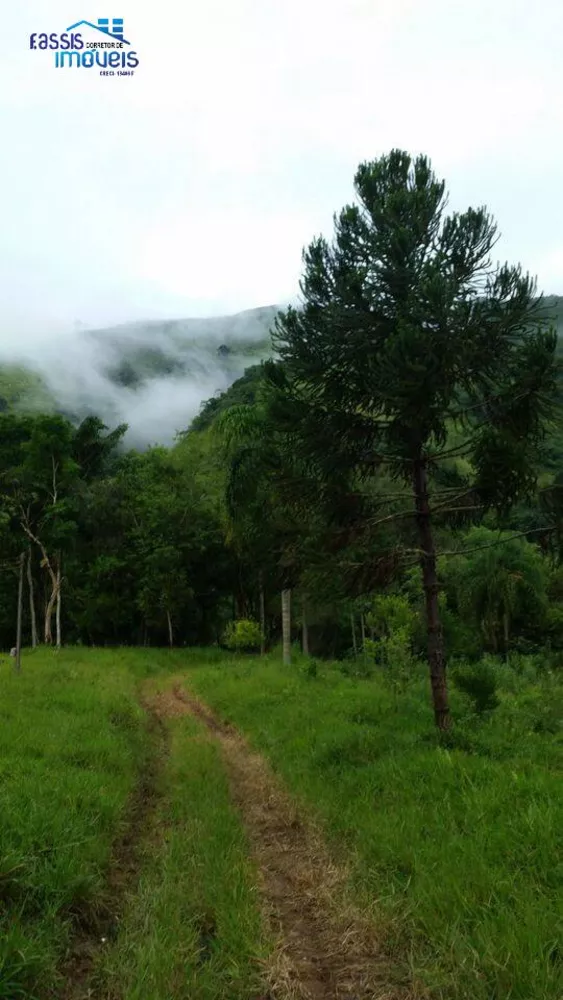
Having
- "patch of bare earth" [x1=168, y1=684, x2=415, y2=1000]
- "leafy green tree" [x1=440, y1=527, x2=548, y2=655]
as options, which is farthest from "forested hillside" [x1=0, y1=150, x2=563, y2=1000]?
"leafy green tree" [x1=440, y1=527, x2=548, y2=655]

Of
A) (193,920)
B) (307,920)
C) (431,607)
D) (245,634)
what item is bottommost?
(245,634)

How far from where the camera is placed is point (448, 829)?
5.81 meters

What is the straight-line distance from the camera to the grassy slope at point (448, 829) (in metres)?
3.94

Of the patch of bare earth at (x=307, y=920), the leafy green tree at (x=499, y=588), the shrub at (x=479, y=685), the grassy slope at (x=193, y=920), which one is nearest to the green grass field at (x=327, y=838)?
the grassy slope at (x=193, y=920)

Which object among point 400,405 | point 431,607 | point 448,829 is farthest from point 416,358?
point 448,829

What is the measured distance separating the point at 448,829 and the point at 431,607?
4012 millimetres

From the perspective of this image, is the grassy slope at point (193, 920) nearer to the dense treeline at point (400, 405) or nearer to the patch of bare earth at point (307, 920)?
the patch of bare earth at point (307, 920)

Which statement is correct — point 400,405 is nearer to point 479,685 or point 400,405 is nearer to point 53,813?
point 479,685

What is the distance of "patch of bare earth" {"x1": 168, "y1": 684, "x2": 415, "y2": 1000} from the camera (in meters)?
3.99

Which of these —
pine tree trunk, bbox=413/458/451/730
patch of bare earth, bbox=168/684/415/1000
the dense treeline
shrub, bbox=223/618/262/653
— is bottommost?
shrub, bbox=223/618/262/653

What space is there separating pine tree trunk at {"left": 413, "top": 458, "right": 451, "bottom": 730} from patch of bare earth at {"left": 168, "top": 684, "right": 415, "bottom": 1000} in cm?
290

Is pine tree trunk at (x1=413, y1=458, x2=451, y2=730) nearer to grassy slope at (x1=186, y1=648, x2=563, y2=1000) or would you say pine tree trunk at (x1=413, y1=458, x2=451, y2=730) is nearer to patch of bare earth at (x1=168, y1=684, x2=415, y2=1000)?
grassy slope at (x1=186, y1=648, x2=563, y2=1000)

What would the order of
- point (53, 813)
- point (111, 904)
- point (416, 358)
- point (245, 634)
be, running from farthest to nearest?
point (245, 634) < point (416, 358) < point (53, 813) < point (111, 904)

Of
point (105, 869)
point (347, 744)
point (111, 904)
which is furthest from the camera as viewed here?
point (347, 744)
